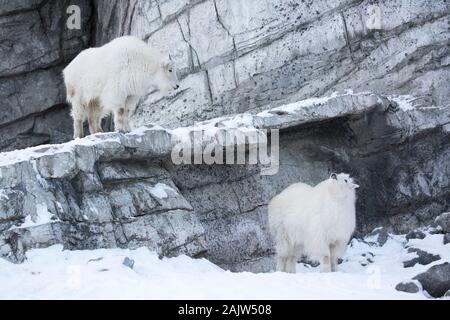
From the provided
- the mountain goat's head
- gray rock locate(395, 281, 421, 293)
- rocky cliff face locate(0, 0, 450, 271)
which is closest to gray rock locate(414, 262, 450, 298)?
gray rock locate(395, 281, 421, 293)

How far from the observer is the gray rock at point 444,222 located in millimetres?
13742

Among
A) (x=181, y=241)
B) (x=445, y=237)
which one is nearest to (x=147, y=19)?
(x=181, y=241)

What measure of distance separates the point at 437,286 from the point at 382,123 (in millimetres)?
5545

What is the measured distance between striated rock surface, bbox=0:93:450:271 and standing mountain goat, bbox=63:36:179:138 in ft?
3.95

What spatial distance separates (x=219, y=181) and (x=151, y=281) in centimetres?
490

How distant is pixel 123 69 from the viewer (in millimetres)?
13336

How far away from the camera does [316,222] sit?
40.0ft

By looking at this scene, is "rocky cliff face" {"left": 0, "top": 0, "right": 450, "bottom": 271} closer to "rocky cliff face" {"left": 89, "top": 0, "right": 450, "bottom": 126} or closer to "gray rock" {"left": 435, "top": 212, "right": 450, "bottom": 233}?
"rocky cliff face" {"left": 89, "top": 0, "right": 450, "bottom": 126}

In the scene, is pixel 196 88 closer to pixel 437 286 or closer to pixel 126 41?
pixel 126 41

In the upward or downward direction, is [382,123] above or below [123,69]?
below

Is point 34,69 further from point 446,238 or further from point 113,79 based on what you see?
point 446,238

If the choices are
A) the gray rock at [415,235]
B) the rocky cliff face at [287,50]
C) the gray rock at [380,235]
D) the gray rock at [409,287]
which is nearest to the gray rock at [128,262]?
the gray rock at [409,287]

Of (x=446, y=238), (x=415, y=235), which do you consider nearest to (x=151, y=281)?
(x=446, y=238)

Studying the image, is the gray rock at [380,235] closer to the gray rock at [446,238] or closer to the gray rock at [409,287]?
the gray rock at [446,238]
